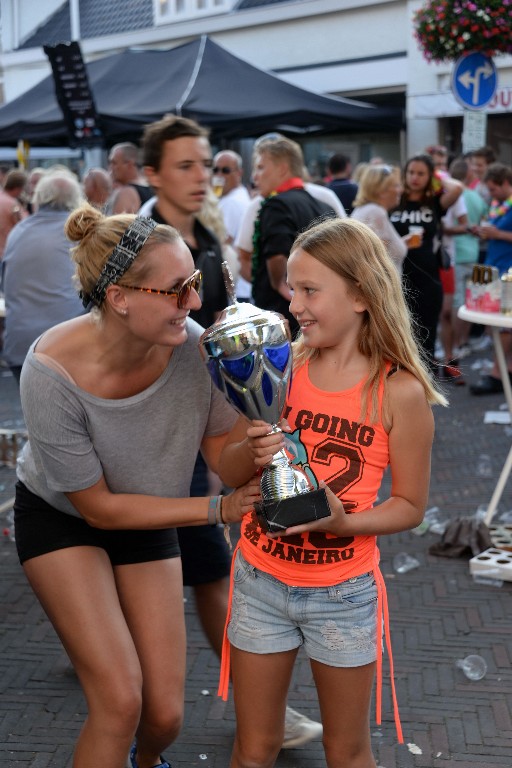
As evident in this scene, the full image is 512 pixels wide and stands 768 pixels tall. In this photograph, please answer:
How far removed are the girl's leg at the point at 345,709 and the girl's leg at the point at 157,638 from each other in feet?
1.57

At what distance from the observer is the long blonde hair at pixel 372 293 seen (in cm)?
235

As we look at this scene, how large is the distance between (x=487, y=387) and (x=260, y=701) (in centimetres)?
681

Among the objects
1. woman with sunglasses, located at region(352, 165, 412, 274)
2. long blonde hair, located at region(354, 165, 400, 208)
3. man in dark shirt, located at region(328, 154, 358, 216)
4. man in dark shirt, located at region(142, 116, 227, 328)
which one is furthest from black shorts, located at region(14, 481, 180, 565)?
man in dark shirt, located at region(328, 154, 358, 216)

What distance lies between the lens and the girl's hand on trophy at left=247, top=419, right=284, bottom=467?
7.18 ft

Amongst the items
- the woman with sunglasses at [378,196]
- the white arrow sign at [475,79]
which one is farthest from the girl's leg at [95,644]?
the white arrow sign at [475,79]

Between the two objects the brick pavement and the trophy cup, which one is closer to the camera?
the trophy cup

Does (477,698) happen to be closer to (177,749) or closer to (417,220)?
(177,749)

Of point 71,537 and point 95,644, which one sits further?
point 71,537

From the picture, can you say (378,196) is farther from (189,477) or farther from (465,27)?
(189,477)

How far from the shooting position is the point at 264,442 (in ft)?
7.20

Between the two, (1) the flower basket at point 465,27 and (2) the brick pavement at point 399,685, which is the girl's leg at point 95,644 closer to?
(2) the brick pavement at point 399,685

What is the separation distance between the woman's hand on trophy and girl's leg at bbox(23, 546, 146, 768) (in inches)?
24.1

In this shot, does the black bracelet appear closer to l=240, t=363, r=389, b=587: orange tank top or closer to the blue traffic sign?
l=240, t=363, r=389, b=587: orange tank top

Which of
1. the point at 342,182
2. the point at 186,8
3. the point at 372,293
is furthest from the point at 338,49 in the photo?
the point at 372,293
